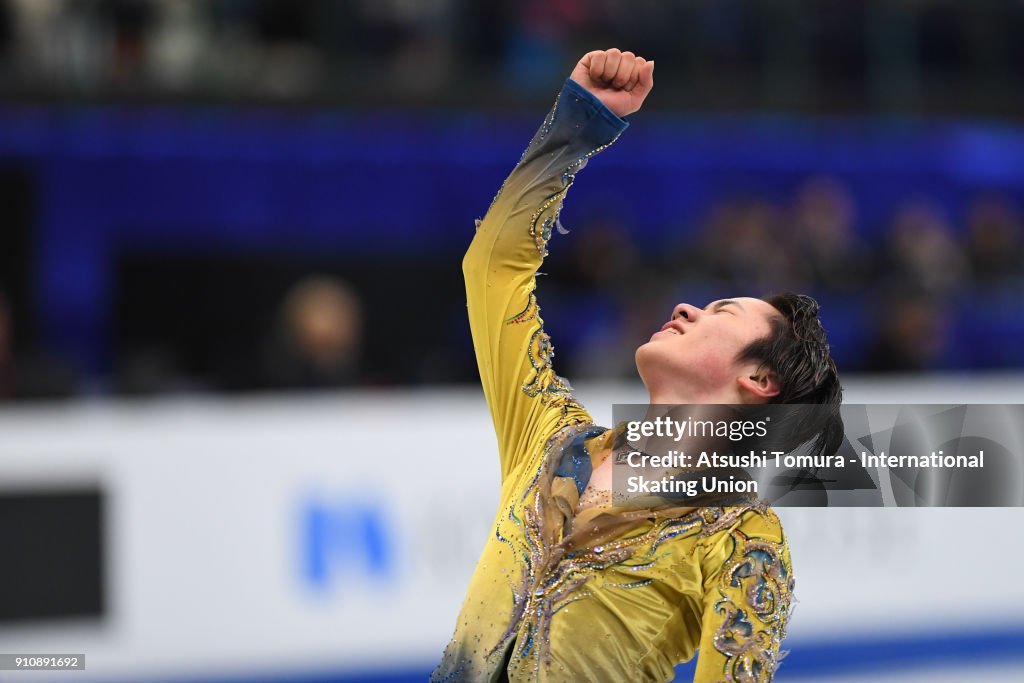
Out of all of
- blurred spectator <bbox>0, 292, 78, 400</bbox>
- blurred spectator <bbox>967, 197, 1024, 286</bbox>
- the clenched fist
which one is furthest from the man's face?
blurred spectator <bbox>967, 197, 1024, 286</bbox>

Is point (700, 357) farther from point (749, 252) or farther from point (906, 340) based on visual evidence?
point (749, 252)

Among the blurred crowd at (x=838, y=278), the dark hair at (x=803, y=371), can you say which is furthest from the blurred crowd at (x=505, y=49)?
the dark hair at (x=803, y=371)

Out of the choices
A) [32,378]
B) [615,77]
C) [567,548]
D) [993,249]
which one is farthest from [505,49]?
[567,548]

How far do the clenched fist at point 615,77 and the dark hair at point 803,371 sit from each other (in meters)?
0.48

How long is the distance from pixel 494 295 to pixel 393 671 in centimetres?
333

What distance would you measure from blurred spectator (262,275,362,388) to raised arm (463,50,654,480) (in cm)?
375

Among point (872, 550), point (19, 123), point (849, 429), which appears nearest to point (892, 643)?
point (872, 550)

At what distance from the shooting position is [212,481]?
5336 millimetres

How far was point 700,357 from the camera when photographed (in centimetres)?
230

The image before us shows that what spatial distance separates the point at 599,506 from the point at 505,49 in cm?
659

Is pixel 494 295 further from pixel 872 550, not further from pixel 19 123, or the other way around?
pixel 19 123

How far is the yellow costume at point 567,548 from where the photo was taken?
2.17 metres

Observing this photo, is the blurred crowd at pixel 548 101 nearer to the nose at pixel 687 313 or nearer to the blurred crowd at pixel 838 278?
the blurred crowd at pixel 838 278

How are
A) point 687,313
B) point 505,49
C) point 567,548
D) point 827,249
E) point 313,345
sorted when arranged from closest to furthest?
point 567,548
point 687,313
point 313,345
point 827,249
point 505,49
